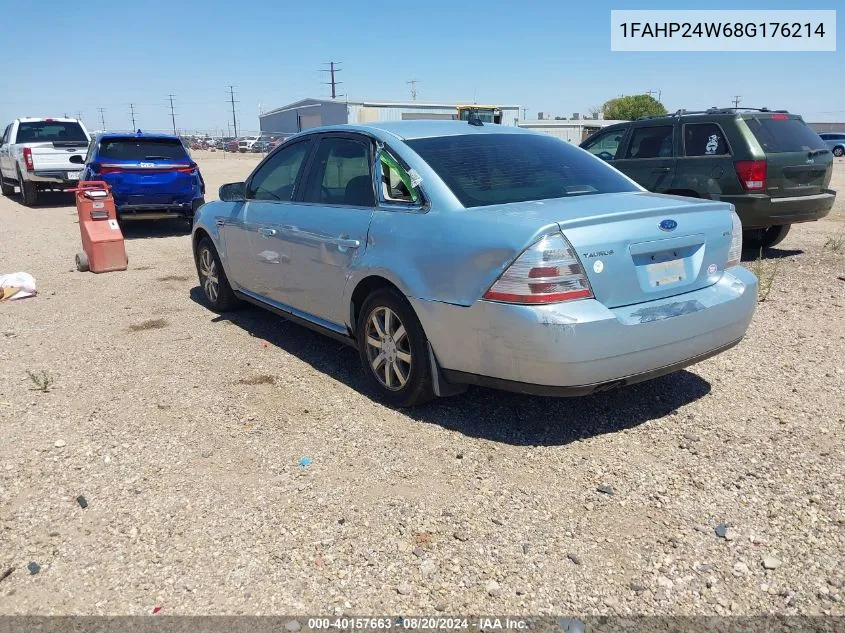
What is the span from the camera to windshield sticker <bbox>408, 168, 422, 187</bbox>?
13.2 ft

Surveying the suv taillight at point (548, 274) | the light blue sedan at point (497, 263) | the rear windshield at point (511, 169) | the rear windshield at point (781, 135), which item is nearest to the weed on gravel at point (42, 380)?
the light blue sedan at point (497, 263)

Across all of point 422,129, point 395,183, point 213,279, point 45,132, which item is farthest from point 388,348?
point 45,132

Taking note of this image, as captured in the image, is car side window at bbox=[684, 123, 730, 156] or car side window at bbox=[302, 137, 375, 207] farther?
car side window at bbox=[684, 123, 730, 156]

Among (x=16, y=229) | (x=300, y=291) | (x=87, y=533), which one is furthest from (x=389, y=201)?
(x=16, y=229)

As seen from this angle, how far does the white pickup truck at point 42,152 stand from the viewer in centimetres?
1641

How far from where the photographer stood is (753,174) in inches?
316

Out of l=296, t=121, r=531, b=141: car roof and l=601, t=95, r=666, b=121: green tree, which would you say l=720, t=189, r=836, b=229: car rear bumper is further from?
l=601, t=95, r=666, b=121: green tree

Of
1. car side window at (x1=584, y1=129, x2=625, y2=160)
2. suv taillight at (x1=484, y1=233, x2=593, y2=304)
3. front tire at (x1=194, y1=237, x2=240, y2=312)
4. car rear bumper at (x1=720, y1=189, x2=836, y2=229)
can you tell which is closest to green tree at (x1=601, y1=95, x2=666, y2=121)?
car side window at (x1=584, y1=129, x2=625, y2=160)

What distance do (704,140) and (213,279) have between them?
19.7 feet

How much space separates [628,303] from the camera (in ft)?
11.4

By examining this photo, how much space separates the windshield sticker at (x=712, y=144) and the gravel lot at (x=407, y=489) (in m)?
3.59

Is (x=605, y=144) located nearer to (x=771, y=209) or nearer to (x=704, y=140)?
(x=704, y=140)

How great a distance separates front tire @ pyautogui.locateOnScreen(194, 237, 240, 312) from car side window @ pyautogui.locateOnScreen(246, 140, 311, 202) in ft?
3.14

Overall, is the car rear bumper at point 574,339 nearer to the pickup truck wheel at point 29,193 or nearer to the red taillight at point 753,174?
the red taillight at point 753,174
